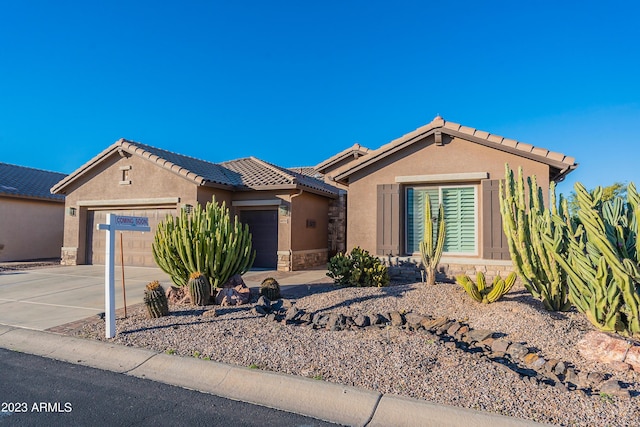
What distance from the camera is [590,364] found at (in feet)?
14.1

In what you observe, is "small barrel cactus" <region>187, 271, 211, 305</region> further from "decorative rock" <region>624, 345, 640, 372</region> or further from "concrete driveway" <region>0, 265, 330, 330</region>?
"decorative rock" <region>624, 345, 640, 372</region>

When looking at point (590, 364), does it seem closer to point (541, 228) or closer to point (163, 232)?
point (541, 228)

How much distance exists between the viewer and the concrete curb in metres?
3.39

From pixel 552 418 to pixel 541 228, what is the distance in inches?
126

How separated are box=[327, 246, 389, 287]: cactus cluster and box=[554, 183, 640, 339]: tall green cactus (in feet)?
13.6

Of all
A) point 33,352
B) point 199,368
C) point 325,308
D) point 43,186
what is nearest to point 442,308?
point 325,308

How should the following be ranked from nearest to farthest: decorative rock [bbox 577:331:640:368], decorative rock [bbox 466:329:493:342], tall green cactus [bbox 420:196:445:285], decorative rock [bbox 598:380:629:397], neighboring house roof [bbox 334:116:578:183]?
1. decorative rock [bbox 598:380:629:397]
2. decorative rock [bbox 577:331:640:368]
3. decorative rock [bbox 466:329:493:342]
4. tall green cactus [bbox 420:196:445:285]
5. neighboring house roof [bbox 334:116:578:183]

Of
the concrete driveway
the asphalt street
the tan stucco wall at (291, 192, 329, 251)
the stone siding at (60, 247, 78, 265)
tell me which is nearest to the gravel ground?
the asphalt street

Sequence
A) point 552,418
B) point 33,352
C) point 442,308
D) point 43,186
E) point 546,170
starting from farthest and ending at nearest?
point 43,186, point 546,170, point 442,308, point 33,352, point 552,418

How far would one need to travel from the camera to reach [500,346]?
190 inches

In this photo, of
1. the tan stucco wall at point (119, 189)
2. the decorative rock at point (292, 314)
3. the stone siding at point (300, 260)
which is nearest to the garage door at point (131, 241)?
the tan stucco wall at point (119, 189)

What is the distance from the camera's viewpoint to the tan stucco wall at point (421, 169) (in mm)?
9781

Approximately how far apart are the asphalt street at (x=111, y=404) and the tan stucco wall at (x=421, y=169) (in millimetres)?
7249

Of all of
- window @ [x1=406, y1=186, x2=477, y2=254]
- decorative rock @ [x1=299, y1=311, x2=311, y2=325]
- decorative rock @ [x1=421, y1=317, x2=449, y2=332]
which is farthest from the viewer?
window @ [x1=406, y1=186, x2=477, y2=254]
